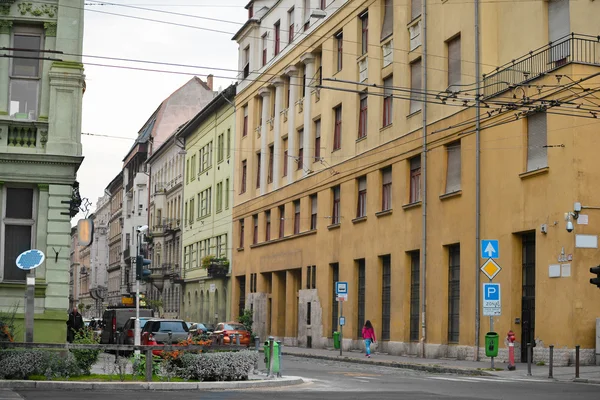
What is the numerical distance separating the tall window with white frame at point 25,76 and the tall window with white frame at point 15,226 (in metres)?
1.93

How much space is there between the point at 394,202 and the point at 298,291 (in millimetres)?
13743

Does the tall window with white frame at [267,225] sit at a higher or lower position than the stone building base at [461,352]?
higher

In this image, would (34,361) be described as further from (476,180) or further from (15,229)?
(476,180)

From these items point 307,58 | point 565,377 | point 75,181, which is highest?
point 307,58

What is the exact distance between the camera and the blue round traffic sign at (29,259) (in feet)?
71.2

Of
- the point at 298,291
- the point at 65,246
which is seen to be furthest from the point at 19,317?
the point at 298,291

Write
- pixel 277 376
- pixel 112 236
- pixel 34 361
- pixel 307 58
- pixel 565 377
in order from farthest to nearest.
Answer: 1. pixel 112 236
2. pixel 307 58
3. pixel 565 377
4. pixel 277 376
5. pixel 34 361

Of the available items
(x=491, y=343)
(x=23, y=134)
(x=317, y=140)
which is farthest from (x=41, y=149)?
(x=317, y=140)

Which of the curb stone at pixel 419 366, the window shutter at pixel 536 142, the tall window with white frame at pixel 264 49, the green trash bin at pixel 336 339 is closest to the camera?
the curb stone at pixel 419 366

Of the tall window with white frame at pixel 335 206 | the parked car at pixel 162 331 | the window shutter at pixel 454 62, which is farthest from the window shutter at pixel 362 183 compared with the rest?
the parked car at pixel 162 331

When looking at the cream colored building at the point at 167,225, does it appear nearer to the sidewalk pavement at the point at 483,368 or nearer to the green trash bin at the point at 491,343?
the sidewalk pavement at the point at 483,368

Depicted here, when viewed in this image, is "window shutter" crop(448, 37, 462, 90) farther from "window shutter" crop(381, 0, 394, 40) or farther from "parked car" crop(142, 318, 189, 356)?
"parked car" crop(142, 318, 189, 356)

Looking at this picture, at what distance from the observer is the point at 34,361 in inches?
812

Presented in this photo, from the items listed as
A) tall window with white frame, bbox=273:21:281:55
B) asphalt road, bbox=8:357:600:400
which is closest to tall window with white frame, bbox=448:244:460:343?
asphalt road, bbox=8:357:600:400
